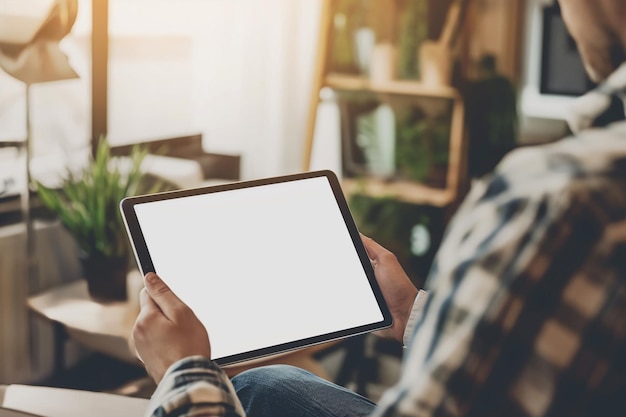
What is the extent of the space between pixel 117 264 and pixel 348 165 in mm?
1008

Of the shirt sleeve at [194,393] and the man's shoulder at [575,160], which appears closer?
the man's shoulder at [575,160]

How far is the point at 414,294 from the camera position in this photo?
1102 mm

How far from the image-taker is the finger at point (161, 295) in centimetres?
81

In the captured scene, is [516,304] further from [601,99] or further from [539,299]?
[601,99]

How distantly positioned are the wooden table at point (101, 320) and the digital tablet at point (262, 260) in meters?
0.85

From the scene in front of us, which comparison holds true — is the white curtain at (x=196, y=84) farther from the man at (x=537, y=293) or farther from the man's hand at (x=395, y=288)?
the man at (x=537, y=293)

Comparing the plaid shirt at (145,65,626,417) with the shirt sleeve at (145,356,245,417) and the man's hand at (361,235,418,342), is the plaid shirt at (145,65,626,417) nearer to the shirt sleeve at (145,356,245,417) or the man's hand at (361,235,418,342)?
the shirt sleeve at (145,356,245,417)

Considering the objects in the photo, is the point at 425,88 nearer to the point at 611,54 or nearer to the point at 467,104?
the point at 467,104

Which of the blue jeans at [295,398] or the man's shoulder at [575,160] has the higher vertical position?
the man's shoulder at [575,160]

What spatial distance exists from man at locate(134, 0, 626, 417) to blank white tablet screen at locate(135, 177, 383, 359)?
1.28ft

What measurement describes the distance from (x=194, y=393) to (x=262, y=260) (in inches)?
13.0

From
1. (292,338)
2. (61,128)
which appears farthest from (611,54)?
(61,128)

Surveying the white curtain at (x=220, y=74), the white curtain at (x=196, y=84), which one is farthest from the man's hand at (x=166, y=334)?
the white curtain at (x=220, y=74)

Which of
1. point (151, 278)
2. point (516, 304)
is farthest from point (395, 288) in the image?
point (516, 304)
